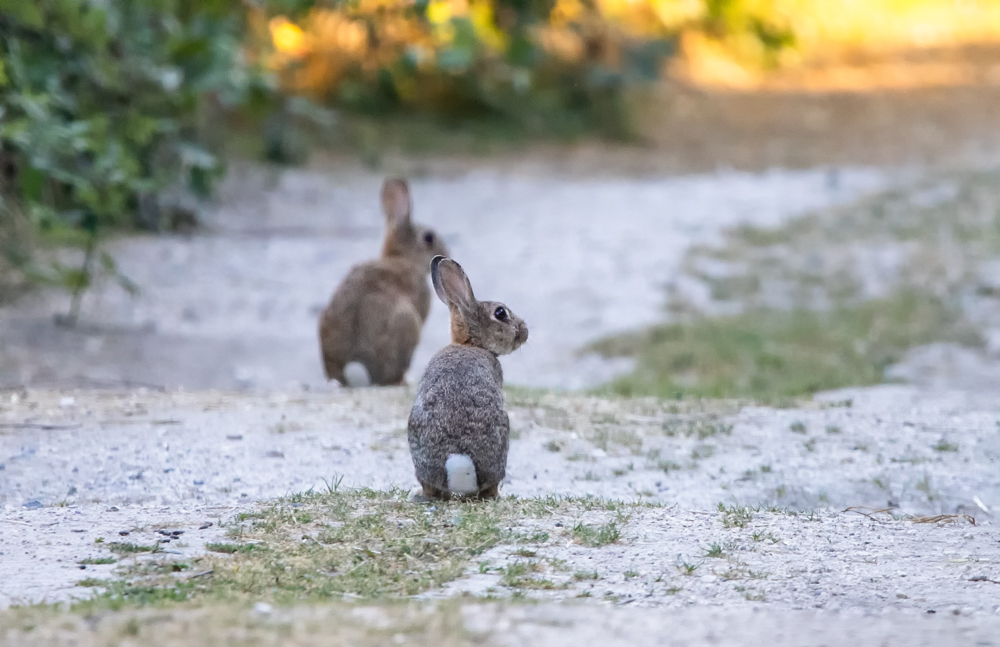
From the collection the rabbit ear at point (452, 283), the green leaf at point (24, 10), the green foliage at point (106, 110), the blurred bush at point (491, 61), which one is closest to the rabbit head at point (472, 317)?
the rabbit ear at point (452, 283)

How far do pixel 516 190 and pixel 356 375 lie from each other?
669 centimetres

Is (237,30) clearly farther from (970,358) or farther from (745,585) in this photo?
(745,585)

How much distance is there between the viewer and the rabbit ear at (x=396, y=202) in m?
8.02

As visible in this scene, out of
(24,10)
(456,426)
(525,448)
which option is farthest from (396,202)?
(456,426)

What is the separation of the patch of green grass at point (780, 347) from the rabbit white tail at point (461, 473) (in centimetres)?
278

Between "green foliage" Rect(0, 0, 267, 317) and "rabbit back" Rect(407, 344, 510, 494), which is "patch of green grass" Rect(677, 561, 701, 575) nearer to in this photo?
"rabbit back" Rect(407, 344, 510, 494)

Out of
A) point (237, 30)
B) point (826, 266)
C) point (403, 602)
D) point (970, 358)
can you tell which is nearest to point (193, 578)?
point (403, 602)

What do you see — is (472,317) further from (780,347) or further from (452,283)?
(780,347)

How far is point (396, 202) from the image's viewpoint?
26.5 ft

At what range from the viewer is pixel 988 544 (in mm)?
4660

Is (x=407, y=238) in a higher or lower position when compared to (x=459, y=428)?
higher

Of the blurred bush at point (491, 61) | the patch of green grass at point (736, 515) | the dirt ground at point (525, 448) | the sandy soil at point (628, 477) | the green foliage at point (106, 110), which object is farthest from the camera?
the blurred bush at point (491, 61)

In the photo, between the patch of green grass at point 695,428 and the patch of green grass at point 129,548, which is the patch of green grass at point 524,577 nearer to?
the patch of green grass at point 129,548

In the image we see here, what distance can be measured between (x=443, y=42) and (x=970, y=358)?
7585 mm
